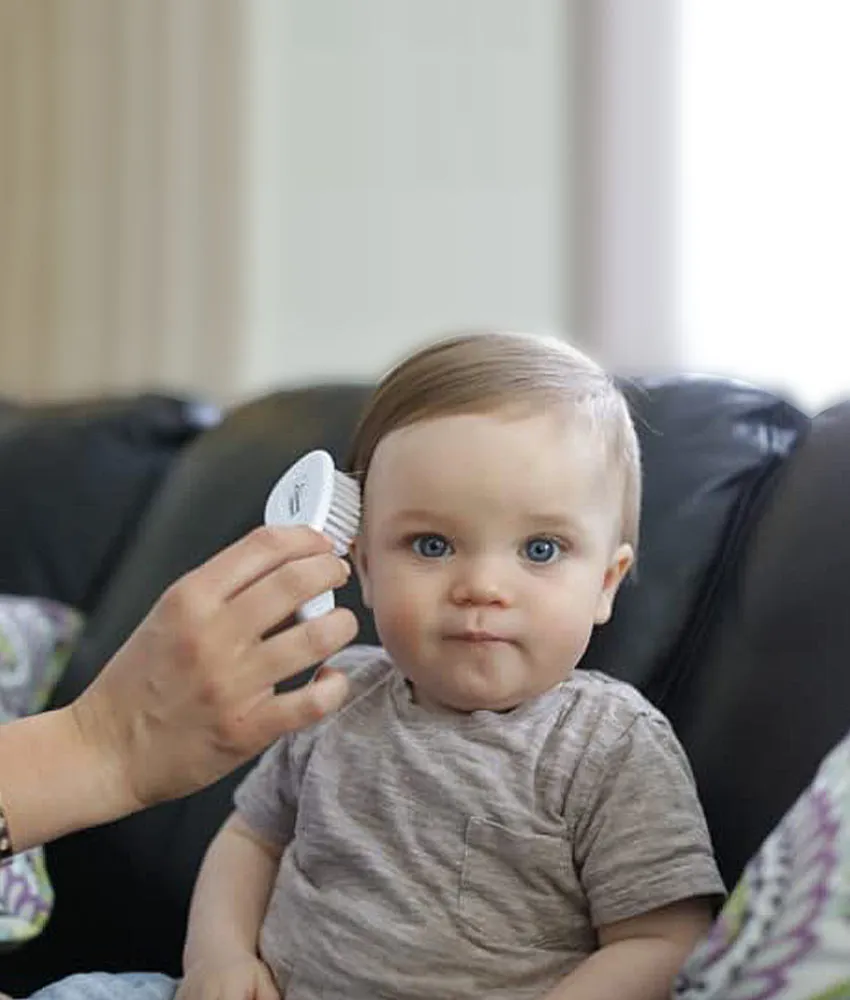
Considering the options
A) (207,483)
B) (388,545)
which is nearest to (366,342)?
(207,483)

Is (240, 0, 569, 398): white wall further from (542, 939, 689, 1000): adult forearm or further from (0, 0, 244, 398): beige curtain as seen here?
(542, 939, 689, 1000): adult forearm

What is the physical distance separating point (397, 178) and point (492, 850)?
5.61 feet

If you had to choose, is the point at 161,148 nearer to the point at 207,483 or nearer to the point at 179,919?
the point at 207,483

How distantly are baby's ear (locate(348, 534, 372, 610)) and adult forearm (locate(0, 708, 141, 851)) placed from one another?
0.21 metres

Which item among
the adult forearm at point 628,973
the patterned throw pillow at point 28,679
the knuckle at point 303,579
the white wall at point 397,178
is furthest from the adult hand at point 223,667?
the white wall at point 397,178

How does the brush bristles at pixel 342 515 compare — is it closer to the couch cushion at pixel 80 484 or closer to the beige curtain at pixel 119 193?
the couch cushion at pixel 80 484

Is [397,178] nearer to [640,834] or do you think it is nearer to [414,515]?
[414,515]

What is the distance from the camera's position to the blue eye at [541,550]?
951mm

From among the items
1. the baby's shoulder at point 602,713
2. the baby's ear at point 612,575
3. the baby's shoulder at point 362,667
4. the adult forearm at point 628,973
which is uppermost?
the baby's ear at point 612,575

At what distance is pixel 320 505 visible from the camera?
→ 907 millimetres

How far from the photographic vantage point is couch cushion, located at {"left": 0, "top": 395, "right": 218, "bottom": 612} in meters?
1.78

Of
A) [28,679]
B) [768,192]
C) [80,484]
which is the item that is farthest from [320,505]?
[768,192]

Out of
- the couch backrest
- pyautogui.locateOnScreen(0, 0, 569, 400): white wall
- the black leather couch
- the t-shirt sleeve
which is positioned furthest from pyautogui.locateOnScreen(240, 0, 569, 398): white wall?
the t-shirt sleeve

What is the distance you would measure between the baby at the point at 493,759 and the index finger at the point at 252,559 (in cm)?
11
